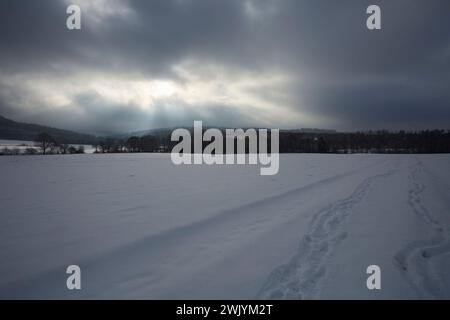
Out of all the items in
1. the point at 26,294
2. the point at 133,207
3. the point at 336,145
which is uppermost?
the point at 336,145

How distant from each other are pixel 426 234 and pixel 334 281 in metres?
3.86

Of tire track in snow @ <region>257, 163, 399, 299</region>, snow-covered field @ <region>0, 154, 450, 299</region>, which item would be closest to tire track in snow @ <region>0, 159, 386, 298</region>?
snow-covered field @ <region>0, 154, 450, 299</region>

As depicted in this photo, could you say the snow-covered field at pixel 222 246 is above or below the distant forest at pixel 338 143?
below

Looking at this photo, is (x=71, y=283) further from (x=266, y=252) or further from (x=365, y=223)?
(x=365, y=223)

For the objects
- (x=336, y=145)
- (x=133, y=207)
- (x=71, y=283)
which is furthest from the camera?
(x=336, y=145)

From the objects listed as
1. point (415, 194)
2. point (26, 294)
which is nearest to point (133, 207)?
point (26, 294)

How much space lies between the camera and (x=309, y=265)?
445 cm

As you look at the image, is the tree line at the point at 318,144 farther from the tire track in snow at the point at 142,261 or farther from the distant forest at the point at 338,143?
the tire track in snow at the point at 142,261

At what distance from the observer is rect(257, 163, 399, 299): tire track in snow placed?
371cm

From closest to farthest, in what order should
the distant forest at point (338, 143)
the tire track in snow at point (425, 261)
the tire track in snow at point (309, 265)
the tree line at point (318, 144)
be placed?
the tire track in snow at point (309, 265), the tire track in snow at point (425, 261), the tree line at point (318, 144), the distant forest at point (338, 143)

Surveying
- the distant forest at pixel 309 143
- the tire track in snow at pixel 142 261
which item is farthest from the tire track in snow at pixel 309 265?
the distant forest at pixel 309 143

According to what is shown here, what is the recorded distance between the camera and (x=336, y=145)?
318ft

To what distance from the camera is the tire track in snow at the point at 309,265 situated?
3.71m

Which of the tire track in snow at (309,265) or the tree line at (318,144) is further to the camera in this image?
the tree line at (318,144)
